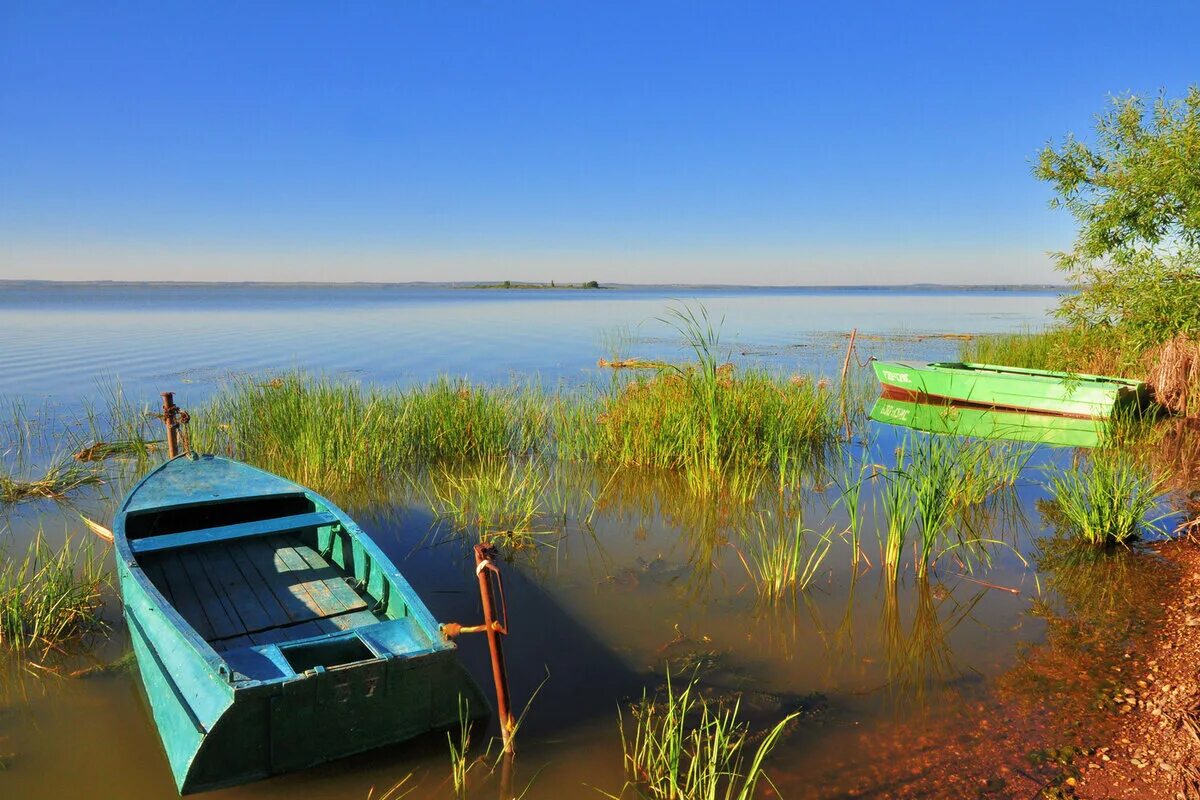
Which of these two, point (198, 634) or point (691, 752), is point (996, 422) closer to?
point (691, 752)

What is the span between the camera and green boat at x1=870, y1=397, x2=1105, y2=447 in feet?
37.3

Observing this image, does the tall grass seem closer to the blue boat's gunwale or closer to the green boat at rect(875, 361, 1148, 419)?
the blue boat's gunwale

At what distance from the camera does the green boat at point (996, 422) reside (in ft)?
37.3

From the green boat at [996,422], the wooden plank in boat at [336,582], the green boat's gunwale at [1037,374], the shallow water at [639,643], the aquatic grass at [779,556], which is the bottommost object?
the shallow water at [639,643]

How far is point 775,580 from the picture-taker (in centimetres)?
548

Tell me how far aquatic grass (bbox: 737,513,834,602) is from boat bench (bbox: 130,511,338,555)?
123 inches

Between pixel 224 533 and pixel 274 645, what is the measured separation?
172cm

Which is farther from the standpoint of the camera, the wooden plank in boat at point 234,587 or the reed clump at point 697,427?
the reed clump at point 697,427

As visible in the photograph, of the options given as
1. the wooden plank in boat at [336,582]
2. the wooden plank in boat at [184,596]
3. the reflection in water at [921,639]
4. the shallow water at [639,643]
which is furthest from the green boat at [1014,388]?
the wooden plank in boat at [184,596]

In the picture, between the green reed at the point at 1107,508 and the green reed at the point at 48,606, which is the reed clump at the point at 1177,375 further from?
the green reed at the point at 48,606

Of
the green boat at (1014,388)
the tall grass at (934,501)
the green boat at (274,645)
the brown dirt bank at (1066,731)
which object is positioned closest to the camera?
the green boat at (274,645)

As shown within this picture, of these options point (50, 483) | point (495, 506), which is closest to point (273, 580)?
point (495, 506)

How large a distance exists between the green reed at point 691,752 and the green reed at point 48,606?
3.56 meters

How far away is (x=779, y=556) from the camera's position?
5508 millimetres
